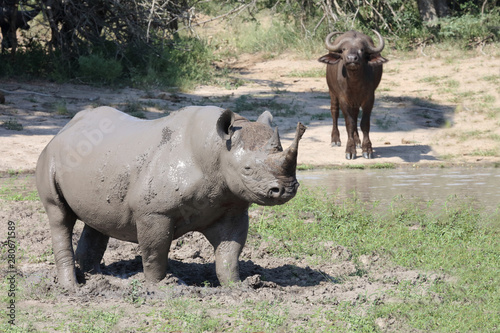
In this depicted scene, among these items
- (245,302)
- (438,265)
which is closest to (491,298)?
(438,265)

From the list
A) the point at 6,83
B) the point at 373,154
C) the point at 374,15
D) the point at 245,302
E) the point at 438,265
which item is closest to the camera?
the point at 245,302

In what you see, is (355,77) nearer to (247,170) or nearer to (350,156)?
(350,156)

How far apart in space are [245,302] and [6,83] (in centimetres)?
1186

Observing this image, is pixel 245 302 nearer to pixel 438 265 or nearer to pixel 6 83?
pixel 438 265

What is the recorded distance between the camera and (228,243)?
5066 millimetres

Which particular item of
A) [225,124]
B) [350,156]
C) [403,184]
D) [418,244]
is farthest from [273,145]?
[350,156]

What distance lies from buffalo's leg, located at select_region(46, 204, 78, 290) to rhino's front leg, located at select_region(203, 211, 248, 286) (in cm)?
110

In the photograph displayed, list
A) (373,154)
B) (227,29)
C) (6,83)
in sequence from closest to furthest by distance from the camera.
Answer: (373,154)
(6,83)
(227,29)

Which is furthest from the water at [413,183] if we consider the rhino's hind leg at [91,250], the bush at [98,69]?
the bush at [98,69]

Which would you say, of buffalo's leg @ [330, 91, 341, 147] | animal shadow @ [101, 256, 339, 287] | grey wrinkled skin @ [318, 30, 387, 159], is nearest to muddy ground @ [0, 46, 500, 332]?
animal shadow @ [101, 256, 339, 287]

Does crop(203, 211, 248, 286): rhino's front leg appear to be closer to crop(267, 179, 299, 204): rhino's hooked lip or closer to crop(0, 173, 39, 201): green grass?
crop(267, 179, 299, 204): rhino's hooked lip

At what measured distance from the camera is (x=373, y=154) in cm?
1211

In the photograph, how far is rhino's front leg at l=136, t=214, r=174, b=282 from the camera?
15.8ft

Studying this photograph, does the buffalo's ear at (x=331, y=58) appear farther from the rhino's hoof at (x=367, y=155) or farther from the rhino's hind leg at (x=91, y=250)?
the rhino's hind leg at (x=91, y=250)
